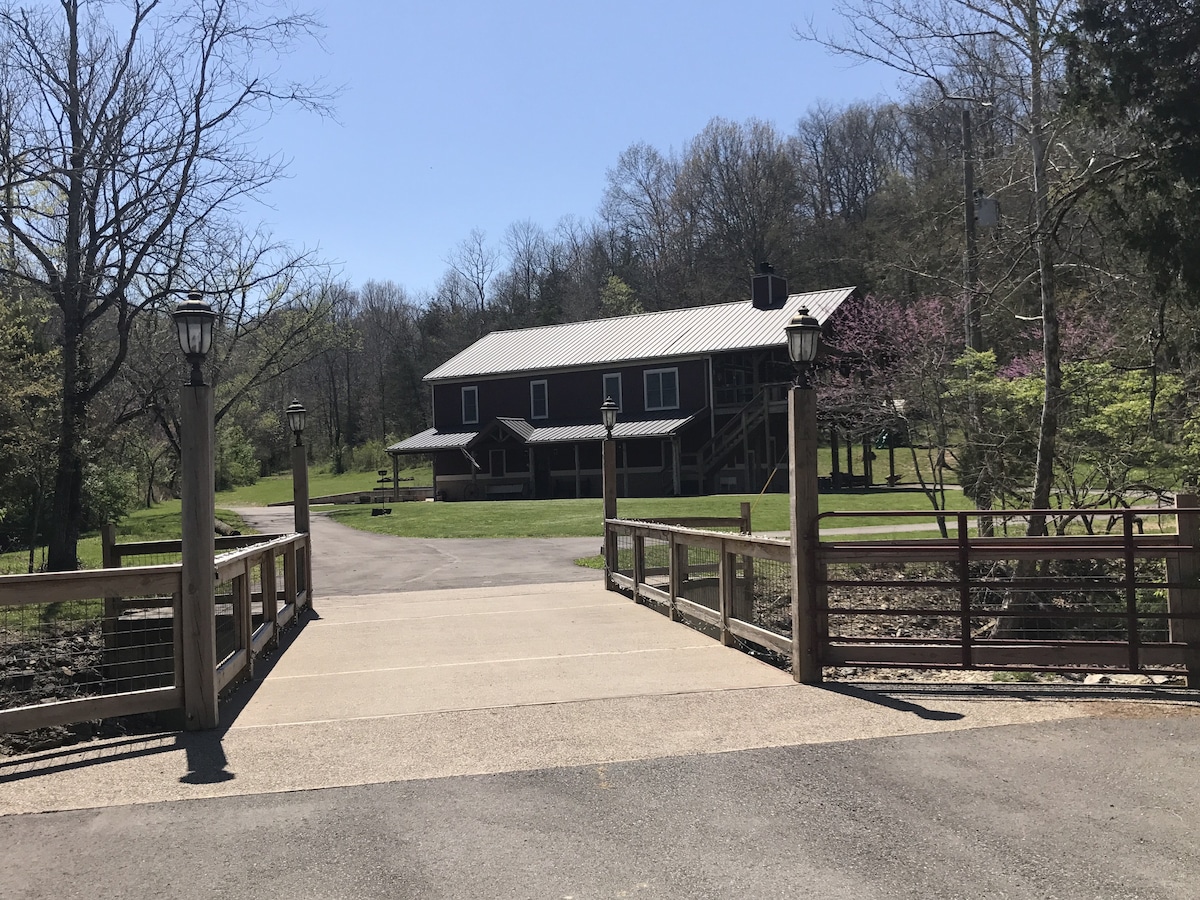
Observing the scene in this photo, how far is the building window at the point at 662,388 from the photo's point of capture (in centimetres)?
3931

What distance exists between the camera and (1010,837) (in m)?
4.10

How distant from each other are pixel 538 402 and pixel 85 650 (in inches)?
1302

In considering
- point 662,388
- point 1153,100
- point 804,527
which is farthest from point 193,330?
point 662,388

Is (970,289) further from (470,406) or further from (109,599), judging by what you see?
(470,406)

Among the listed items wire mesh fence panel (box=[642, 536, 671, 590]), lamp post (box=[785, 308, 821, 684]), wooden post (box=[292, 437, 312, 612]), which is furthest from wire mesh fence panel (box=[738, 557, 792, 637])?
wooden post (box=[292, 437, 312, 612])

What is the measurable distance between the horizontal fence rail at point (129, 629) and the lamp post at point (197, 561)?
0.17 feet

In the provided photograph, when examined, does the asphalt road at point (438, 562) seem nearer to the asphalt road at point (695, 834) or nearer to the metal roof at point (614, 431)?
the asphalt road at point (695, 834)

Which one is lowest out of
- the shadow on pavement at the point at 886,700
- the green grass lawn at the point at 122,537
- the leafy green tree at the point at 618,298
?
the green grass lawn at the point at 122,537

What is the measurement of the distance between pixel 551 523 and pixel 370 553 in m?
6.14

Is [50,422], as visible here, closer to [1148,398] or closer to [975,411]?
→ [975,411]

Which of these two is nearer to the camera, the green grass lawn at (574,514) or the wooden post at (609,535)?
the wooden post at (609,535)

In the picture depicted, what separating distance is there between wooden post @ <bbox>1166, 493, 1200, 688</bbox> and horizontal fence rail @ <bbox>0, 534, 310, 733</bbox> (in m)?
6.74

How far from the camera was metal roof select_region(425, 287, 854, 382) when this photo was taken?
37.2 m

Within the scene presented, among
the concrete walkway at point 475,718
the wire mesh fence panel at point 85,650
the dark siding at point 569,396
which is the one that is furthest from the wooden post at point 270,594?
the dark siding at point 569,396
